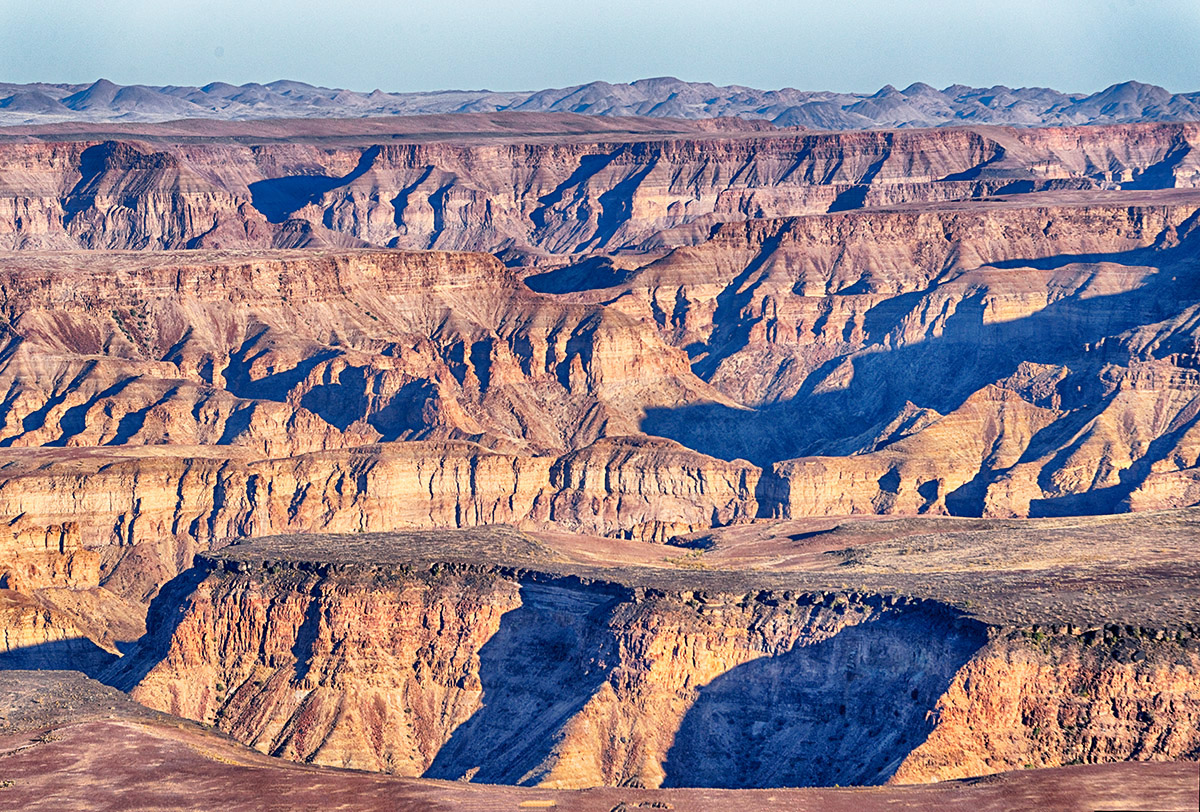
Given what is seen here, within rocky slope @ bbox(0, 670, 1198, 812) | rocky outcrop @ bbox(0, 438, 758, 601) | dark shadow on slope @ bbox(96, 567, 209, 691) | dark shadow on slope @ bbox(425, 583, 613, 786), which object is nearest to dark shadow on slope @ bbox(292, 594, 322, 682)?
dark shadow on slope @ bbox(96, 567, 209, 691)

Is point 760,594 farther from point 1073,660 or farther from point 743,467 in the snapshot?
point 743,467

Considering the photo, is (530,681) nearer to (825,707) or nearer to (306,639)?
(306,639)

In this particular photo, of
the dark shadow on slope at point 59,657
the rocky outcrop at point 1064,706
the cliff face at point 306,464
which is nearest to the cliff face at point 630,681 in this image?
the rocky outcrop at point 1064,706

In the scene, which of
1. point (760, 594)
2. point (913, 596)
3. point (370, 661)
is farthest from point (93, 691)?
point (913, 596)

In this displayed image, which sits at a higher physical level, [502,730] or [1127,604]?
[1127,604]

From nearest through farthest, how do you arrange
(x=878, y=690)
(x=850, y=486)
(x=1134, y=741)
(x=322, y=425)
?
(x=1134, y=741), (x=878, y=690), (x=850, y=486), (x=322, y=425)

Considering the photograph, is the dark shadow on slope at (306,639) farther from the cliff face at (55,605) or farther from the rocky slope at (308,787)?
the cliff face at (55,605)

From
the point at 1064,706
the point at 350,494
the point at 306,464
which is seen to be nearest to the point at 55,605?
the point at 350,494
